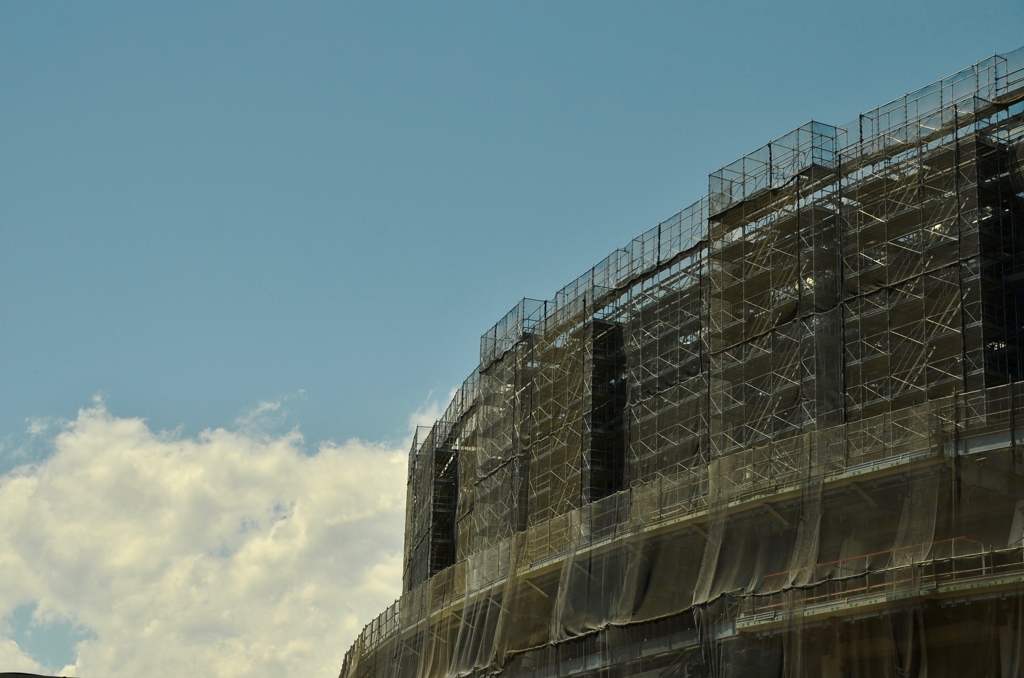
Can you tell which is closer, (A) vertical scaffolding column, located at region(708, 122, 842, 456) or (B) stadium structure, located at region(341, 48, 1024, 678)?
(B) stadium structure, located at region(341, 48, 1024, 678)

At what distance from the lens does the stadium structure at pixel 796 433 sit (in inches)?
1021

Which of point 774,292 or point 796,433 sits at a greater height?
point 774,292

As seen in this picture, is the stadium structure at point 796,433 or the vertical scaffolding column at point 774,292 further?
the vertical scaffolding column at point 774,292

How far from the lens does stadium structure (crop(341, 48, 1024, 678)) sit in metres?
25.9

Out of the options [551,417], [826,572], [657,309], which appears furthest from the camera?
[551,417]

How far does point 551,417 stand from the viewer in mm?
41469

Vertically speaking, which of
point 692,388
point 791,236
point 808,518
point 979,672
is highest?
point 791,236

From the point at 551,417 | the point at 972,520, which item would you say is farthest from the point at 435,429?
the point at 972,520

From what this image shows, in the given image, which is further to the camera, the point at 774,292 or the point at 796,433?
the point at 774,292

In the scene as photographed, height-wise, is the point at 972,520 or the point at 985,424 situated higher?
the point at 985,424

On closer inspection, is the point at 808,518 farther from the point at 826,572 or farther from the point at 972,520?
the point at 972,520

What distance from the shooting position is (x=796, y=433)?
103 ft

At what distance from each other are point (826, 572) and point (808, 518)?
4.22 ft

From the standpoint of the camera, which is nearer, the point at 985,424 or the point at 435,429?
the point at 985,424
